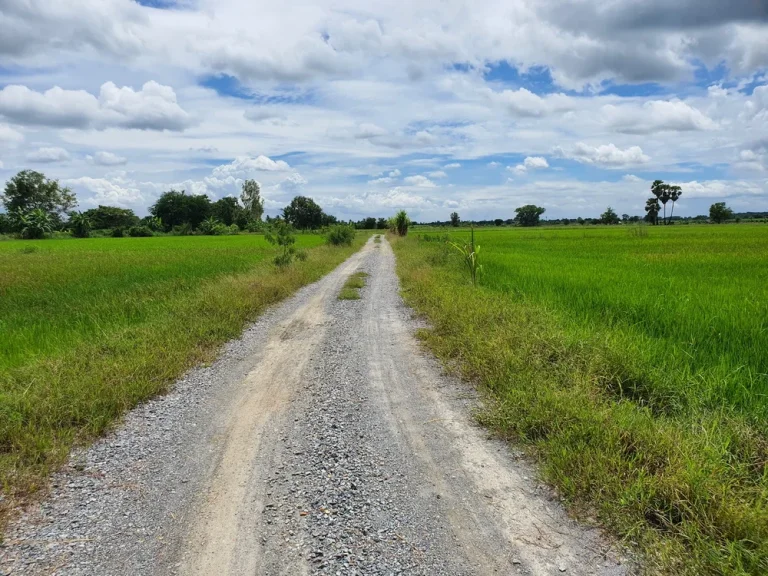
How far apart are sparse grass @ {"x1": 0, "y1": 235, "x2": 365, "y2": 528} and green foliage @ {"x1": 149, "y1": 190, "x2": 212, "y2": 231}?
8495 cm

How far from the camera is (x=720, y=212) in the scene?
3740 inches

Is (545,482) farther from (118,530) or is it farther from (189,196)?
(189,196)

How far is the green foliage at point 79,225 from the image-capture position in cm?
7338

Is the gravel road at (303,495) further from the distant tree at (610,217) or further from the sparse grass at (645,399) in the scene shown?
the distant tree at (610,217)

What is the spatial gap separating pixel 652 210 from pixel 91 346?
398 ft

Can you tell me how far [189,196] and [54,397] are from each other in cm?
9950

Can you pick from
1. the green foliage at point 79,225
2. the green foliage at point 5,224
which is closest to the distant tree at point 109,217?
the green foliage at point 79,225

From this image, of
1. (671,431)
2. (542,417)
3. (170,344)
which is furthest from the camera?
(170,344)

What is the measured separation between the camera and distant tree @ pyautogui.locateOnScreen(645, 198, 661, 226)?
10419 centimetres

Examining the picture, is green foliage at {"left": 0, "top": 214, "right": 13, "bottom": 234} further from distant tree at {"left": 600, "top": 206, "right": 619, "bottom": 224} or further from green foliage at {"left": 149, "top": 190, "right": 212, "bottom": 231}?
distant tree at {"left": 600, "top": 206, "right": 619, "bottom": 224}

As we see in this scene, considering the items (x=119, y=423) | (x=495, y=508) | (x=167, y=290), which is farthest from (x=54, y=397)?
(x=167, y=290)

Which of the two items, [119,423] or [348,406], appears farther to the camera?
[348,406]

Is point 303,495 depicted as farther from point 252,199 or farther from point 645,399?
point 252,199

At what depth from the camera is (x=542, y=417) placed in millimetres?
3922
